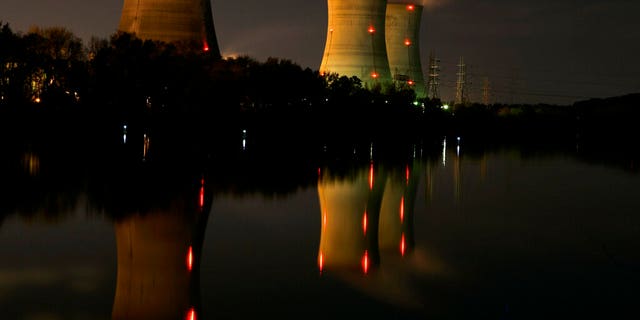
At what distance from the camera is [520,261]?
10.1 meters

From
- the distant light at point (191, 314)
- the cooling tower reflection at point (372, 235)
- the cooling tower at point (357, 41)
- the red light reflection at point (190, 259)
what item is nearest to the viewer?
the distant light at point (191, 314)

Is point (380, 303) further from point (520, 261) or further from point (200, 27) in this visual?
point (200, 27)

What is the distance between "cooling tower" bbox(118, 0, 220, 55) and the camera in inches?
1288

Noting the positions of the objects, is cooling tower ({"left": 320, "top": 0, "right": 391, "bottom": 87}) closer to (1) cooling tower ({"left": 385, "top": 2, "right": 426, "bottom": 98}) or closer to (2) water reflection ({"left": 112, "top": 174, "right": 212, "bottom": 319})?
(1) cooling tower ({"left": 385, "top": 2, "right": 426, "bottom": 98})

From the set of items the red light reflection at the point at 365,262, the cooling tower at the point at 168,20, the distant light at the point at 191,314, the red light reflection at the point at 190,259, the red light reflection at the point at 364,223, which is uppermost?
the cooling tower at the point at 168,20

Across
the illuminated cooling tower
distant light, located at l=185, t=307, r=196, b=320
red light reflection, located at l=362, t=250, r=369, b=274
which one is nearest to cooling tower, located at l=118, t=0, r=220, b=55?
the illuminated cooling tower

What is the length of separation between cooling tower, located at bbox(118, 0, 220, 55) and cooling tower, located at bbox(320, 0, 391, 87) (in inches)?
333

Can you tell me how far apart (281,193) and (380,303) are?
8538mm

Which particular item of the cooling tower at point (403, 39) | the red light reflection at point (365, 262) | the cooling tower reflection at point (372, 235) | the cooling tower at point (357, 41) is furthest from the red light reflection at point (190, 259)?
the cooling tower at point (403, 39)

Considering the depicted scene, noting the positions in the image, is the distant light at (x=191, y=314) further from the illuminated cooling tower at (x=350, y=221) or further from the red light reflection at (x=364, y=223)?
the red light reflection at (x=364, y=223)

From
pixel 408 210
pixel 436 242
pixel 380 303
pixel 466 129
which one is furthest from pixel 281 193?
pixel 466 129

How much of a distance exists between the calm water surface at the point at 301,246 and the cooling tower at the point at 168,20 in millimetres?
13604

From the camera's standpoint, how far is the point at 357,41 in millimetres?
42281

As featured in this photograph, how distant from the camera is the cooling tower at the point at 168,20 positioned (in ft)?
107
